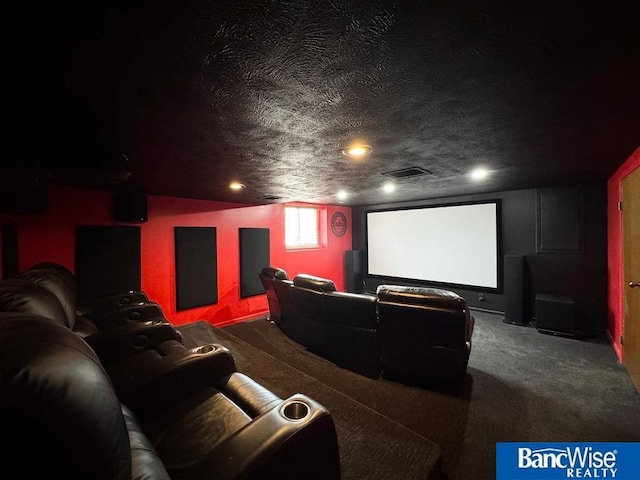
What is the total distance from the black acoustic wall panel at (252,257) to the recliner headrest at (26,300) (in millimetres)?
3209

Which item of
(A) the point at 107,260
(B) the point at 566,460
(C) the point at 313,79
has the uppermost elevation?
(C) the point at 313,79

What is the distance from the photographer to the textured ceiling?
31.3 inches

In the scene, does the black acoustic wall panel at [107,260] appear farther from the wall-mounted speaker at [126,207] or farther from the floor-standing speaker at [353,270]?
the floor-standing speaker at [353,270]

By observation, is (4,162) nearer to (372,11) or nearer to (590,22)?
(372,11)

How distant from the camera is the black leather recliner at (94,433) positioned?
509 mm

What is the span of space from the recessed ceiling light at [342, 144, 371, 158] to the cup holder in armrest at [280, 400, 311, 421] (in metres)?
1.71

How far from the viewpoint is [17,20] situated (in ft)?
2.54

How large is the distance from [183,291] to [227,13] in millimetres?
4148

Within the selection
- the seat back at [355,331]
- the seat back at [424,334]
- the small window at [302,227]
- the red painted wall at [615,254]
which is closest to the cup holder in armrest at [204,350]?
the seat back at [355,331]

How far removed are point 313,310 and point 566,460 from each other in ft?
7.10

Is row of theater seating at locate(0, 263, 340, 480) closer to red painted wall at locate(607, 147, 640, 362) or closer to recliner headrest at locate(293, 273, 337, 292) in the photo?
recliner headrest at locate(293, 273, 337, 292)

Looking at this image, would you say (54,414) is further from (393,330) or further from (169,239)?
(169,239)

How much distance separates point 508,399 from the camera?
7.36ft

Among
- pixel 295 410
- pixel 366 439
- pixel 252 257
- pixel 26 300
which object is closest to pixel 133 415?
pixel 295 410
